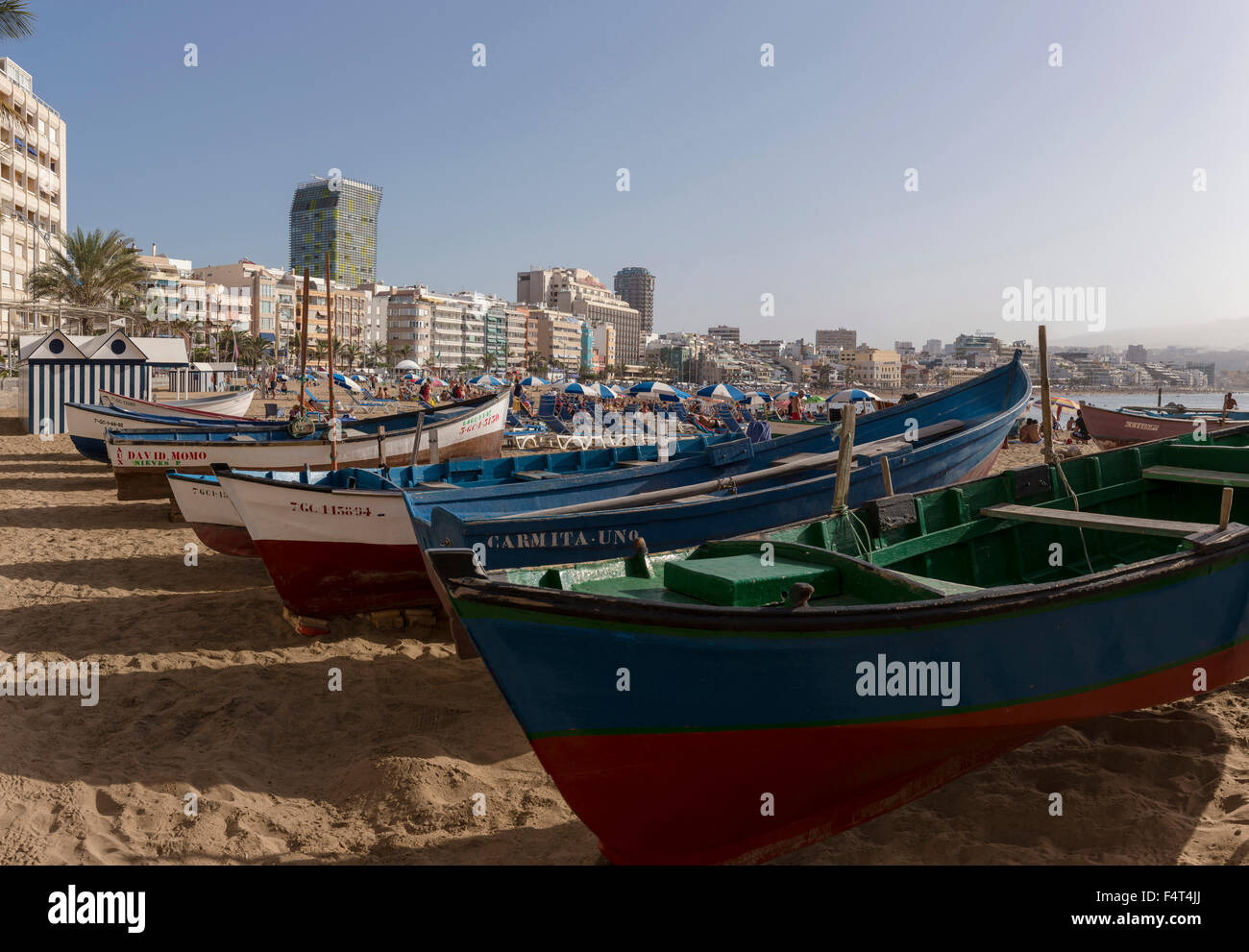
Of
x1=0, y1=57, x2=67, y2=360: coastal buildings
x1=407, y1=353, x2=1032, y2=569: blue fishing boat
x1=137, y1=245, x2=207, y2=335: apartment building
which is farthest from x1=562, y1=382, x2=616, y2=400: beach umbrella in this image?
x1=137, y1=245, x2=207, y2=335: apartment building

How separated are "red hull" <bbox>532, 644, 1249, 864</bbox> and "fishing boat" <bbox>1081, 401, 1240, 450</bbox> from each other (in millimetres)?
19676

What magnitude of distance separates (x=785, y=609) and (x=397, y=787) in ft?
9.98

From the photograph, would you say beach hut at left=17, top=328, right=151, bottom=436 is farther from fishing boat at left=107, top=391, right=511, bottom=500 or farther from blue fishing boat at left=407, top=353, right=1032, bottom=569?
blue fishing boat at left=407, top=353, right=1032, bottom=569

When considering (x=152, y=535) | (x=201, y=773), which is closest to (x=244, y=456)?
(x=152, y=535)

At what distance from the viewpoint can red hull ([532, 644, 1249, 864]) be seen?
4.48m

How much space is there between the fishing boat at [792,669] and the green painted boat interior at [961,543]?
0.03 m

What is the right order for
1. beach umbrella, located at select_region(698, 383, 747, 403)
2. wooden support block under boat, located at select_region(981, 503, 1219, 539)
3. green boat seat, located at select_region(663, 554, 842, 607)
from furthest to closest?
beach umbrella, located at select_region(698, 383, 747, 403), wooden support block under boat, located at select_region(981, 503, 1219, 539), green boat seat, located at select_region(663, 554, 842, 607)

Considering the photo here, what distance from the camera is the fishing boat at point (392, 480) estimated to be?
350 inches

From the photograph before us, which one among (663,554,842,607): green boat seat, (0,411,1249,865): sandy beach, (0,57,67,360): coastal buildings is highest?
(0,57,67,360): coastal buildings

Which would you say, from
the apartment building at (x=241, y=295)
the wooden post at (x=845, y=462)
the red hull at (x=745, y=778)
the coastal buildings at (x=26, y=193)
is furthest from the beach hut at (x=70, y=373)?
the apartment building at (x=241, y=295)

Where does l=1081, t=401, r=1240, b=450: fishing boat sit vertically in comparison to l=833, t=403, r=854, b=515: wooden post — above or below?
above

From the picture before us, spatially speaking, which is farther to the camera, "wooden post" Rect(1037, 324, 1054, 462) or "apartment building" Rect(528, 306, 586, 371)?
"apartment building" Rect(528, 306, 586, 371)
